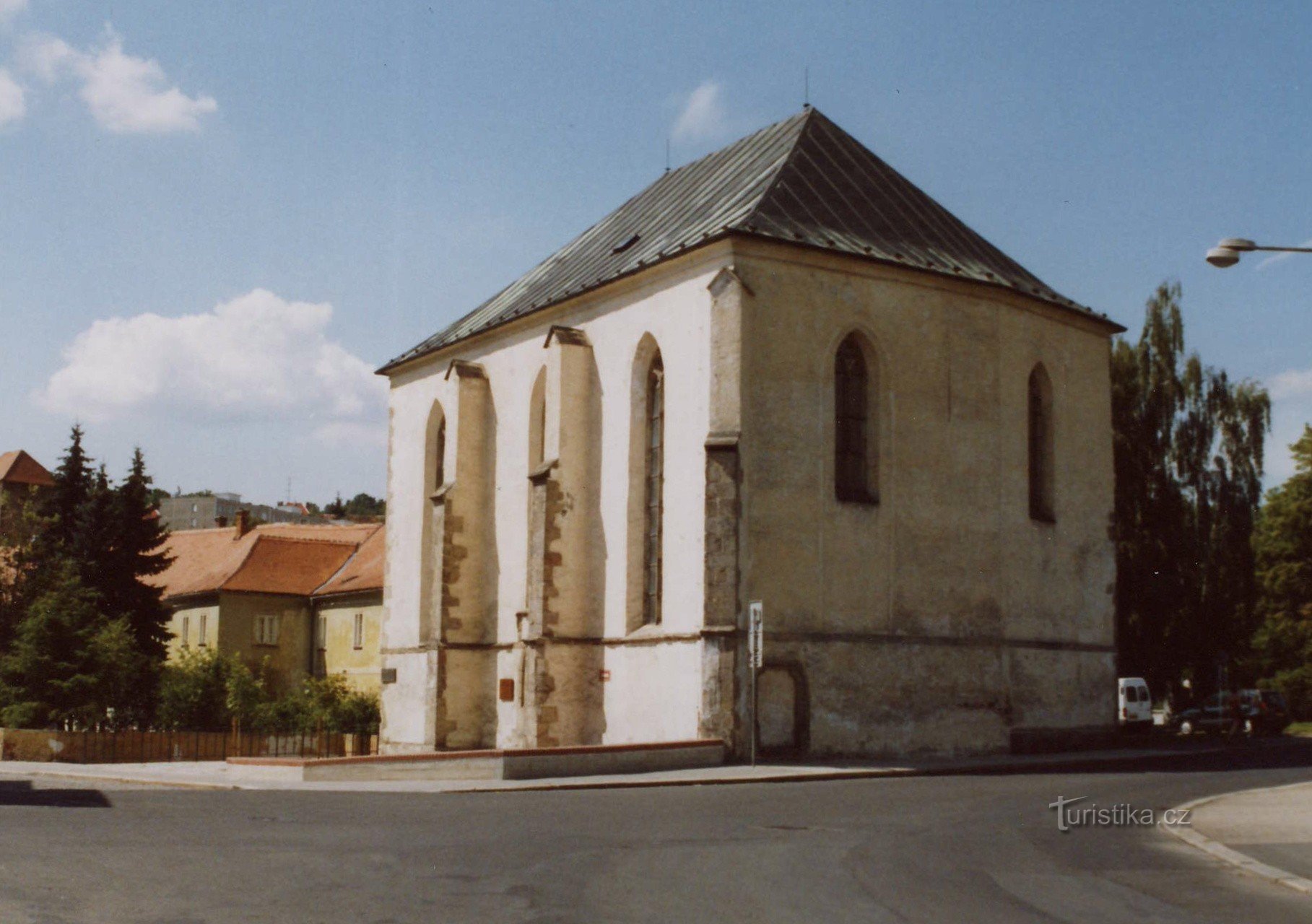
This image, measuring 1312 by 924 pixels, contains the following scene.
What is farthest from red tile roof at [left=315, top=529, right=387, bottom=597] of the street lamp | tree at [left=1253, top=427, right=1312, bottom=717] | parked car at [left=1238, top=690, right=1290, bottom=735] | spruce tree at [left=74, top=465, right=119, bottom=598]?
the street lamp

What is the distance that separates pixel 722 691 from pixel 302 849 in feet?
45.5

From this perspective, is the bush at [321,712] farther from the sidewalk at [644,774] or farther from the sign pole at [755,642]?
the sign pole at [755,642]

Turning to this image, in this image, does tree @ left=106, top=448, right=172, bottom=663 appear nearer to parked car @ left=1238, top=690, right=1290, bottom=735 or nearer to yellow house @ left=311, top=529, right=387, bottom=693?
yellow house @ left=311, top=529, right=387, bottom=693

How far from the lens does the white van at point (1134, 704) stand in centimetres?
4322

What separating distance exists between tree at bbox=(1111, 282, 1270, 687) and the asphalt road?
88.2ft

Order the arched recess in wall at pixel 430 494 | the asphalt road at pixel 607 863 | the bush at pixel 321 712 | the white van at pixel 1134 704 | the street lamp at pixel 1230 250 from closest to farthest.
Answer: the asphalt road at pixel 607 863 → the street lamp at pixel 1230 250 → the arched recess in wall at pixel 430 494 → the bush at pixel 321 712 → the white van at pixel 1134 704

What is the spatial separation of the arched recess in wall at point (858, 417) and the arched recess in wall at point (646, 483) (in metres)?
3.37

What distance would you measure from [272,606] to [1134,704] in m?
31.4

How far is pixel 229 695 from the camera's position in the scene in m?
42.5

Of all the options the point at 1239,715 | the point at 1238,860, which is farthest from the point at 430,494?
the point at 1238,860

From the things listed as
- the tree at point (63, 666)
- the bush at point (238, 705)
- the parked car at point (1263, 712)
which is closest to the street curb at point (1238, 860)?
the tree at point (63, 666)

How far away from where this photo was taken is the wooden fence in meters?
34.0

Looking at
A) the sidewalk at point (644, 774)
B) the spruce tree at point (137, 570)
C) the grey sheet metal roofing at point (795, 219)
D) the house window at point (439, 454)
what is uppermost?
the grey sheet metal roofing at point (795, 219)

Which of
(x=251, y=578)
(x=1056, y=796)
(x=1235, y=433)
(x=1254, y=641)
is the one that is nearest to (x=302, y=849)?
(x=1056, y=796)
